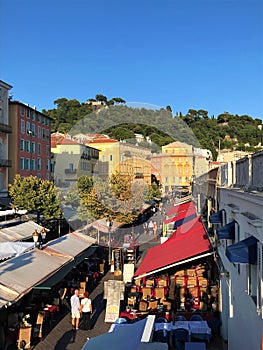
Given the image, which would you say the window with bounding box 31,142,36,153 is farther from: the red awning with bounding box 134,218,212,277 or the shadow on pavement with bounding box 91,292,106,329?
the shadow on pavement with bounding box 91,292,106,329

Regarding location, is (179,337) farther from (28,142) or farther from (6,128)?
(28,142)

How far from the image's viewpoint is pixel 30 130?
45.7 metres

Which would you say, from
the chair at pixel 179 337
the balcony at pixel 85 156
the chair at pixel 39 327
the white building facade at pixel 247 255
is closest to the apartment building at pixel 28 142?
the balcony at pixel 85 156

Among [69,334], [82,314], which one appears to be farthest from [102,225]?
[69,334]

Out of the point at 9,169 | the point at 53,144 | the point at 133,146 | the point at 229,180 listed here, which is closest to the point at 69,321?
the point at 229,180

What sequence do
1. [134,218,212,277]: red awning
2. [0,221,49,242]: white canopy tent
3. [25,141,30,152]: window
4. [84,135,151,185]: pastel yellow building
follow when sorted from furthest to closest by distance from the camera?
[25,141,30,152]: window < [84,135,151,185]: pastel yellow building < [0,221,49,242]: white canopy tent < [134,218,212,277]: red awning

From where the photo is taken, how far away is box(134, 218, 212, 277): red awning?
11812 mm

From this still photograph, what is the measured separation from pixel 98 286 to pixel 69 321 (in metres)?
4.11

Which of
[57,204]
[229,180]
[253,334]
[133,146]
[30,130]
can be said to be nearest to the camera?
[253,334]

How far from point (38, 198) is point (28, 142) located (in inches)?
741

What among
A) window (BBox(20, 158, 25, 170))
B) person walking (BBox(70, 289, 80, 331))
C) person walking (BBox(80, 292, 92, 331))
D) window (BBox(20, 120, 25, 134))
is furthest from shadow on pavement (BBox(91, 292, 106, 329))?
window (BBox(20, 120, 25, 134))

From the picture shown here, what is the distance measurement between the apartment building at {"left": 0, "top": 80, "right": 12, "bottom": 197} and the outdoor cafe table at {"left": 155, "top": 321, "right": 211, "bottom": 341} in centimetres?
3134

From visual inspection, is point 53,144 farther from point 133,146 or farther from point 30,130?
point 133,146

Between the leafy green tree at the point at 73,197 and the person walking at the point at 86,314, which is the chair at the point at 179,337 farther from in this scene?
the leafy green tree at the point at 73,197
